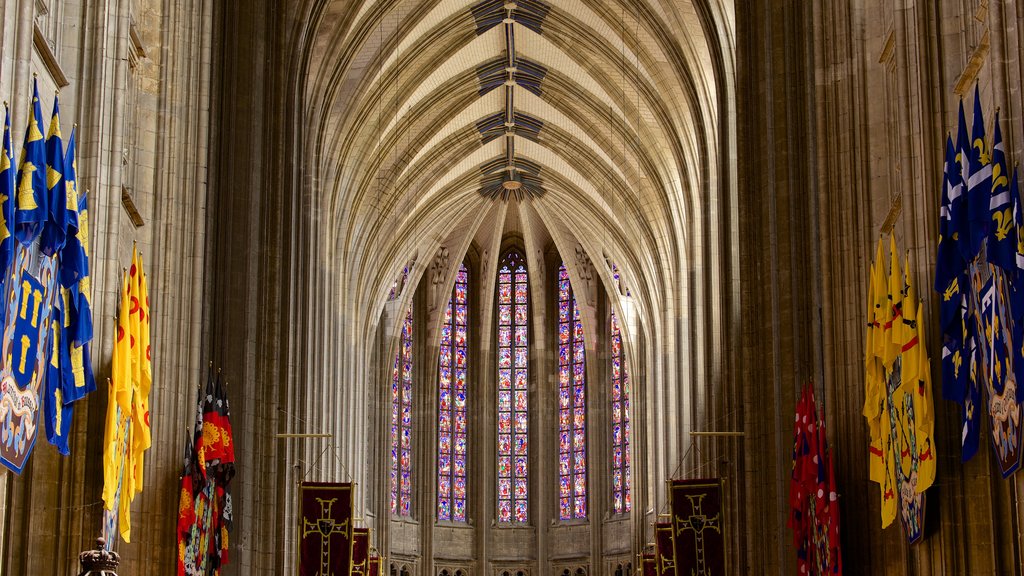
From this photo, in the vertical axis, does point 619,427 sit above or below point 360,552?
above

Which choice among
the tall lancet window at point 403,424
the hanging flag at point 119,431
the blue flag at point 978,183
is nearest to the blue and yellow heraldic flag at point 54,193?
the hanging flag at point 119,431

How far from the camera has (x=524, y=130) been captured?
4188cm

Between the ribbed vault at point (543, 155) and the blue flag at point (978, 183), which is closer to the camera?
the blue flag at point (978, 183)

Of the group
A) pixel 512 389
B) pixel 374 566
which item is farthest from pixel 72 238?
pixel 512 389

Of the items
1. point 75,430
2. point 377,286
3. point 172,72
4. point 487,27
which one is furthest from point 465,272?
point 75,430

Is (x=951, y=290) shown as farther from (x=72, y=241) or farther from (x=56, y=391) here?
(x=56, y=391)

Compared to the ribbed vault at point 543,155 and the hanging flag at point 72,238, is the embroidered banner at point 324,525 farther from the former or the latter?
the hanging flag at point 72,238

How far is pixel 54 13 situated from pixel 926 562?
317 inches

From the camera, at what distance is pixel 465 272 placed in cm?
4938

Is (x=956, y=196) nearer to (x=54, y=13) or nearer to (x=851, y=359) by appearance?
(x=851, y=359)

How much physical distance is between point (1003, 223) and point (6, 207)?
20.2 feet

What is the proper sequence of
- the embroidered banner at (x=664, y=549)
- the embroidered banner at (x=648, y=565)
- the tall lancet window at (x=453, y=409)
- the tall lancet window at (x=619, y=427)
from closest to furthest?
the embroidered banner at (x=664, y=549)
the embroidered banner at (x=648, y=565)
the tall lancet window at (x=619, y=427)
the tall lancet window at (x=453, y=409)

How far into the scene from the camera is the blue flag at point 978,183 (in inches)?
406

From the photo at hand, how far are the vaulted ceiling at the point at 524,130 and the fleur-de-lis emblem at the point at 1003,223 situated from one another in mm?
17958
